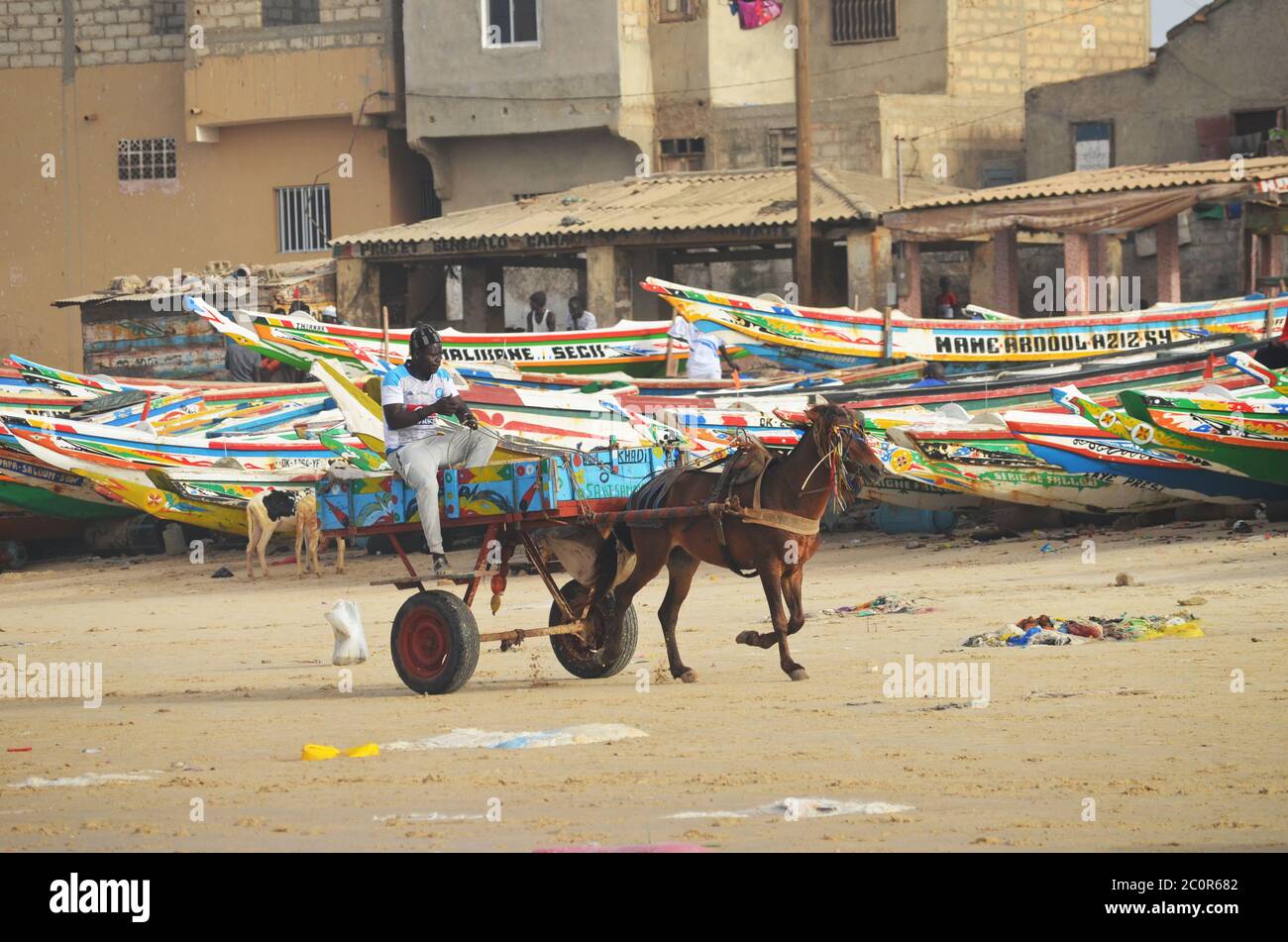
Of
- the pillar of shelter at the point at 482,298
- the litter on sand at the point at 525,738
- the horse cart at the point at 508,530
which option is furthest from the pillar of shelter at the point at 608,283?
the litter on sand at the point at 525,738

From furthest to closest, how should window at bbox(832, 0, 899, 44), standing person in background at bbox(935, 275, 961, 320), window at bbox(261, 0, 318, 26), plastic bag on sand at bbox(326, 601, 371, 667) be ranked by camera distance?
window at bbox(261, 0, 318, 26) → window at bbox(832, 0, 899, 44) → standing person in background at bbox(935, 275, 961, 320) → plastic bag on sand at bbox(326, 601, 371, 667)

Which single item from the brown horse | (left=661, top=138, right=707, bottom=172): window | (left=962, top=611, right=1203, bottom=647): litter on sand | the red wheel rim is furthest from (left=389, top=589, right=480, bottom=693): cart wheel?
(left=661, top=138, right=707, bottom=172): window

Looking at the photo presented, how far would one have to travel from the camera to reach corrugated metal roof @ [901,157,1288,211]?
2602cm

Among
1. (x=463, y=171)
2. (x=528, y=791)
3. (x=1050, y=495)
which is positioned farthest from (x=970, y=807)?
(x=463, y=171)

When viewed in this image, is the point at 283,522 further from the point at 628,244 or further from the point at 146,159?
the point at 146,159

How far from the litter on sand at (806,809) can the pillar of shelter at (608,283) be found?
79.5ft

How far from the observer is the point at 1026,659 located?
36.1 feet

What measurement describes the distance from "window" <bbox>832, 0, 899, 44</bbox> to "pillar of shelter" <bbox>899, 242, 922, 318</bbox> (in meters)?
8.18

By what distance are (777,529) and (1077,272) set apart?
18.7 metres

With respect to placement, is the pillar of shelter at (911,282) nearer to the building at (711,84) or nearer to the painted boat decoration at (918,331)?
the painted boat decoration at (918,331)

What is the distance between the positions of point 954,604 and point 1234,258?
1988cm

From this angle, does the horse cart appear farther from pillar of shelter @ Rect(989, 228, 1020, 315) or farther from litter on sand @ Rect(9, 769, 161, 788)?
pillar of shelter @ Rect(989, 228, 1020, 315)

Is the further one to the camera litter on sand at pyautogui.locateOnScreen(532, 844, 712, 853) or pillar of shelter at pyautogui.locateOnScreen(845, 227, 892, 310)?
pillar of shelter at pyautogui.locateOnScreen(845, 227, 892, 310)
